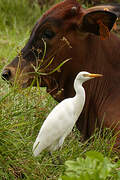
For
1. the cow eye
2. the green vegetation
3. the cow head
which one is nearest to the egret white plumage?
the cow head

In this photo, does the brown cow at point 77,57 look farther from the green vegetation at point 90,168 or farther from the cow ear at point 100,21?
the green vegetation at point 90,168

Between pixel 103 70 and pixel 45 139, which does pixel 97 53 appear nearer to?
pixel 103 70

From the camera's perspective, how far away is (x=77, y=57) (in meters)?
3.77

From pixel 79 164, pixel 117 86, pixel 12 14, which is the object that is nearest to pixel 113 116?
pixel 117 86

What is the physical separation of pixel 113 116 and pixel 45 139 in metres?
0.72

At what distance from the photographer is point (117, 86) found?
378 cm

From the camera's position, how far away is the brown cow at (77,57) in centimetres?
373

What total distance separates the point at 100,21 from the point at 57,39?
367 mm

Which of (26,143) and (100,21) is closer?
(26,143)

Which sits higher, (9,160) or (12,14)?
(12,14)

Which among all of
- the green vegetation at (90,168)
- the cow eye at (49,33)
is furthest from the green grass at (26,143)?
the green vegetation at (90,168)

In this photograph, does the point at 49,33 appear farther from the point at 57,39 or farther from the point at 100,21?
the point at 100,21

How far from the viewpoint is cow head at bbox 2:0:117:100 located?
3672 mm

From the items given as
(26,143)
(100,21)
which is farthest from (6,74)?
(100,21)
